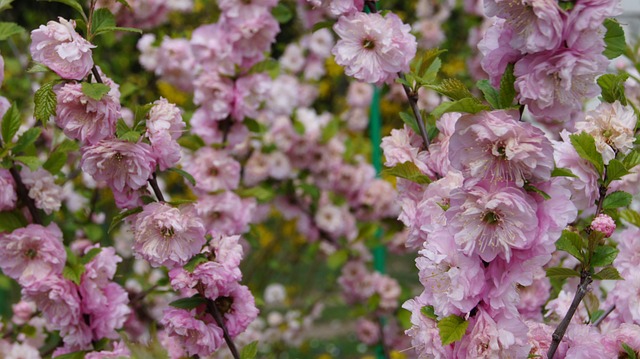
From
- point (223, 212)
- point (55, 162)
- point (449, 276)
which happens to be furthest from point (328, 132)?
point (449, 276)

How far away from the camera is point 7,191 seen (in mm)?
1433

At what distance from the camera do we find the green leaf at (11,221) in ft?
4.79

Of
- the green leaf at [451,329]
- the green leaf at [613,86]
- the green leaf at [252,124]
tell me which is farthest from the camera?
the green leaf at [252,124]

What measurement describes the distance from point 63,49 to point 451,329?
0.74m

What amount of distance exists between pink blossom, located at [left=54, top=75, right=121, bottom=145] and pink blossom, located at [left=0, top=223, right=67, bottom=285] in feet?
1.20

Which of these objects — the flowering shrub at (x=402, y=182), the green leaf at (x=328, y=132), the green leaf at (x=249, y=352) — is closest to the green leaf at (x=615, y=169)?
the flowering shrub at (x=402, y=182)

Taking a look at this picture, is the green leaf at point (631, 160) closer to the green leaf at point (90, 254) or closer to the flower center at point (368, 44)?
the flower center at point (368, 44)

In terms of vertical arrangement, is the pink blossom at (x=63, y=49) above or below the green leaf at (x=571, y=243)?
above

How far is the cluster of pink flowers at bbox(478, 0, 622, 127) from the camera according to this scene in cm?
89

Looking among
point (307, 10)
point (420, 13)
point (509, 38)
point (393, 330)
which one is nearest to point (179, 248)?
point (509, 38)

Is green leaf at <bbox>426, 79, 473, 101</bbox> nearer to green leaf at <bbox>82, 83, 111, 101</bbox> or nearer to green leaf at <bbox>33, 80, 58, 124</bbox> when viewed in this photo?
green leaf at <bbox>82, 83, 111, 101</bbox>

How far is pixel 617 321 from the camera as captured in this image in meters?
1.29

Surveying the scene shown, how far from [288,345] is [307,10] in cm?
189

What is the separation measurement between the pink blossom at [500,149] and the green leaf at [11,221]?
3.22 ft
